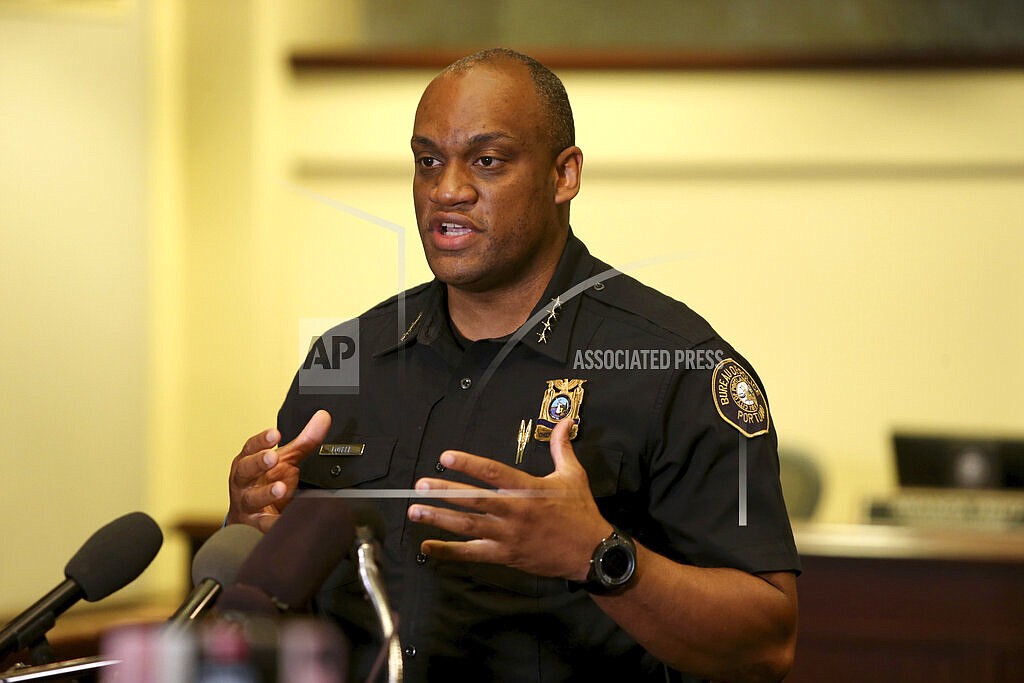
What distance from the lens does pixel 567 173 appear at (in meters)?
1.16

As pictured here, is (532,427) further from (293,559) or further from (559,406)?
(293,559)

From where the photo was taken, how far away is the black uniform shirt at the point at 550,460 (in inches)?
44.1

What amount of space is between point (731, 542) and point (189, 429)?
86 centimetres

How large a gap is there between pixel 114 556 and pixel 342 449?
232 mm

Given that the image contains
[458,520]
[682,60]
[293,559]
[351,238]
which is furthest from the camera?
[682,60]

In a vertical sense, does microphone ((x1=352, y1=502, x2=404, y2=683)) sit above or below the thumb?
below

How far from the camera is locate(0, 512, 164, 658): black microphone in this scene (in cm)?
94

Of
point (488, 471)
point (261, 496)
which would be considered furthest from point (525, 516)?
point (261, 496)

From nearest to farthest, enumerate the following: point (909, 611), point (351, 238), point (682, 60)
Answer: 1. point (351, 238)
2. point (682, 60)
3. point (909, 611)

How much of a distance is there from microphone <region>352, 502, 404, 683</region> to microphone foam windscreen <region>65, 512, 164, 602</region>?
235 mm

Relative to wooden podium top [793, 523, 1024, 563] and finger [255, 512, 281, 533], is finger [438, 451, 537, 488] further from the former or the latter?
wooden podium top [793, 523, 1024, 563]

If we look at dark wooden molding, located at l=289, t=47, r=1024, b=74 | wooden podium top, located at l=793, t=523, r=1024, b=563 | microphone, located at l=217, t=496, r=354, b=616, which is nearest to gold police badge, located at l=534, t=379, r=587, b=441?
microphone, located at l=217, t=496, r=354, b=616

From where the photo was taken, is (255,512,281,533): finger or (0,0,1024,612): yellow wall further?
(0,0,1024,612): yellow wall

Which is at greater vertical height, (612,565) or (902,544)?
(612,565)
